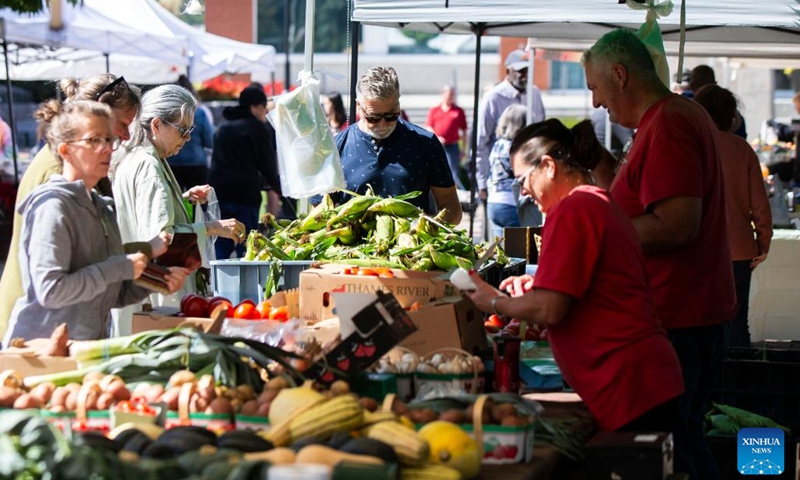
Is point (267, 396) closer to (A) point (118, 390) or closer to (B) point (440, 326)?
(A) point (118, 390)

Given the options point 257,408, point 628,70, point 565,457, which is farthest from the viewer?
point 628,70

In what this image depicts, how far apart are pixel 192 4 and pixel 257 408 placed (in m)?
3.24

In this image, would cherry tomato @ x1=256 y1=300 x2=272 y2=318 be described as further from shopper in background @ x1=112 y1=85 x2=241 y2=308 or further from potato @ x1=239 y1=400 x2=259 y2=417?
potato @ x1=239 y1=400 x2=259 y2=417

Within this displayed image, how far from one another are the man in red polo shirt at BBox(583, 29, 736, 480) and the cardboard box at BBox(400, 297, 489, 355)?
67 centimetres

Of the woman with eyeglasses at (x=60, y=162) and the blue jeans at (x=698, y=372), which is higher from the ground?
the woman with eyeglasses at (x=60, y=162)

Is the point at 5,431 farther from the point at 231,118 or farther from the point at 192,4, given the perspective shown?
the point at 231,118

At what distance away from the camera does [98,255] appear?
150 inches

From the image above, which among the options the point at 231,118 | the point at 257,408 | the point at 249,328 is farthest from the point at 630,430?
the point at 231,118

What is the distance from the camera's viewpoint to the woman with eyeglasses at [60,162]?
427 centimetres

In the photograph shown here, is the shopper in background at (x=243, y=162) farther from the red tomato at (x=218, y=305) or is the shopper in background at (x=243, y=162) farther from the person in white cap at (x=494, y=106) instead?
the red tomato at (x=218, y=305)

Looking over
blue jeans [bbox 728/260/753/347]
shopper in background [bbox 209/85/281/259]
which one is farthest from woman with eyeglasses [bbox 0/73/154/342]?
shopper in background [bbox 209/85/281/259]

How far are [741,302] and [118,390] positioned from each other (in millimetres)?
4642

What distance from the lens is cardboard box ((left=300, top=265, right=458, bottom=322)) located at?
14.3ft

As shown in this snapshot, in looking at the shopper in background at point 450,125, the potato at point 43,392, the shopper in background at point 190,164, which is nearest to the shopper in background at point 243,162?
the shopper in background at point 190,164
